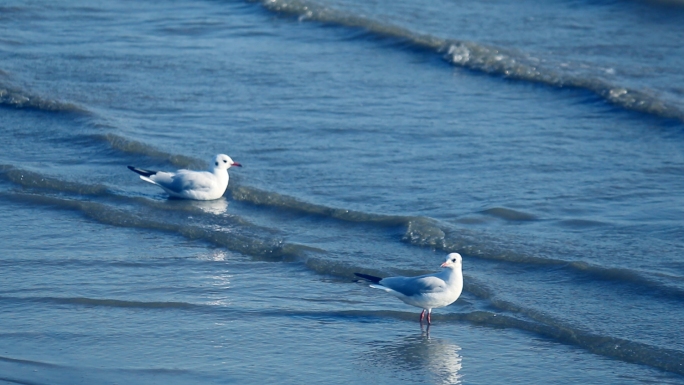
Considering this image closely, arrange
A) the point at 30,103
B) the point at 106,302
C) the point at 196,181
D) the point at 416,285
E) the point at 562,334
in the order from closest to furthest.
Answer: the point at 562,334, the point at 416,285, the point at 106,302, the point at 196,181, the point at 30,103

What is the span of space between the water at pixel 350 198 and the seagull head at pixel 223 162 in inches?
10.6

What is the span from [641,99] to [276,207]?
4658mm

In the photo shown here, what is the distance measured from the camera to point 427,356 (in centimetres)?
621

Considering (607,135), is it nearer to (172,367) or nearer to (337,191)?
(337,191)

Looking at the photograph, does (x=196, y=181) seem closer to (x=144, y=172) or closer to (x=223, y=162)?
(x=223, y=162)

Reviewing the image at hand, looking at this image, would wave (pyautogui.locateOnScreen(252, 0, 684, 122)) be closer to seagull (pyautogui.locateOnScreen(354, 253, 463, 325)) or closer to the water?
the water

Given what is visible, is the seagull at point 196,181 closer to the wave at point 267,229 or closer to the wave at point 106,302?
the wave at point 267,229

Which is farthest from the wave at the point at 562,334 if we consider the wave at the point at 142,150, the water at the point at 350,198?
the wave at the point at 142,150

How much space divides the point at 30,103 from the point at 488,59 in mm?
5625

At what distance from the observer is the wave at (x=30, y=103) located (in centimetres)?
1184

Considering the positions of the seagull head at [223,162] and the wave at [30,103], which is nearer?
the seagull head at [223,162]

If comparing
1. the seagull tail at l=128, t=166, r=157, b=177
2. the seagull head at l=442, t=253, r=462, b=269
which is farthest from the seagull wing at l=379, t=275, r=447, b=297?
the seagull tail at l=128, t=166, r=157, b=177

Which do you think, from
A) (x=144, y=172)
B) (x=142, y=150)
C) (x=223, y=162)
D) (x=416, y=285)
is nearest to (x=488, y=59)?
(x=142, y=150)

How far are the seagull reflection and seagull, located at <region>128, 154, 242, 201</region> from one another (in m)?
3.36
